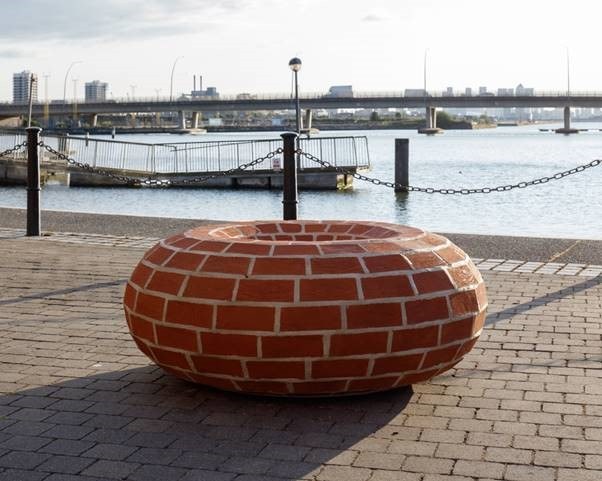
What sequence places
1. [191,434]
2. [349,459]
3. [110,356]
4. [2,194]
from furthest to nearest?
[2,194] < [110,356] < [191,434] < [349,459]

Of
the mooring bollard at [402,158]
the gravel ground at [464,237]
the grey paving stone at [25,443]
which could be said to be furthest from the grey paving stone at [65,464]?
the mooring bollard at [402,158]

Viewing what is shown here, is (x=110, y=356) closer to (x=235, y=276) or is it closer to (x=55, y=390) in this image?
(x=55, y=390)

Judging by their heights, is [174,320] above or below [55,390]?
above

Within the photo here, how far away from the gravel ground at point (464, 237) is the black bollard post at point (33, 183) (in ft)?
2.29

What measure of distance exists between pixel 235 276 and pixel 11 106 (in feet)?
321

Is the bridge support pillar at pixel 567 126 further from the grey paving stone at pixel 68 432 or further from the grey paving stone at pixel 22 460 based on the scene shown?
the grey paving stone at pixel 22 460

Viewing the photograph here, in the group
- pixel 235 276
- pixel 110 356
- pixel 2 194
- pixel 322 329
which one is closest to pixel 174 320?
pixel 235 276

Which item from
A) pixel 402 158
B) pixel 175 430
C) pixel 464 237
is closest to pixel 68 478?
pixel 175 430

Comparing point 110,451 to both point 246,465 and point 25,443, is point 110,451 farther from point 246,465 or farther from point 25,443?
point 246,465

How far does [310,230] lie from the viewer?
6160 mm

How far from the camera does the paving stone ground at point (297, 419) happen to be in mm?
3977

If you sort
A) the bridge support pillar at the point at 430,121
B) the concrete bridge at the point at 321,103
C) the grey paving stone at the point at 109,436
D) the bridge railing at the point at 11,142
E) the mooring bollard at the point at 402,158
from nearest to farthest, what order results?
the grey paving stone at the point at 109,436, the mooring bollard at the point at 402,158, the bridge railing at the point at 11,142, the concrete bridge at the point at 321,103, the bridge support pillar at the point at 430,121

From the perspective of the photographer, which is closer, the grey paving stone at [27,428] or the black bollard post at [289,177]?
the grey paving stone at [27,428]

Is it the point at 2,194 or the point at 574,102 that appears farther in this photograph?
the point at 574,102
